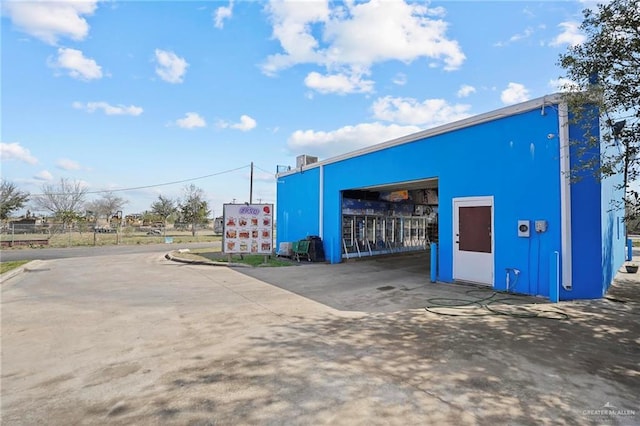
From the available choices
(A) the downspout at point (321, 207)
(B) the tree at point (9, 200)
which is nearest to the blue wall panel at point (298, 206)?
(A) the downspout at point (321, 207)

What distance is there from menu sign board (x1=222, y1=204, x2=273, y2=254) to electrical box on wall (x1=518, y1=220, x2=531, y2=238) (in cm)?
927

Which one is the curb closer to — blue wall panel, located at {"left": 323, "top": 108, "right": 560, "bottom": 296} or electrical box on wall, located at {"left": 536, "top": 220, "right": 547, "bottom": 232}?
blue wall panel, located at {"left": 323, "top": 108, "right": 560, "bottom": 296}

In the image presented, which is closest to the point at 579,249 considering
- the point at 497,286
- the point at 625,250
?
the point at 497,286

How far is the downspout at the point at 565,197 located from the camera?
23.3 feet

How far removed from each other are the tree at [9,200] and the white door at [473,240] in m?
48.9

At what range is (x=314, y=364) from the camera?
385 cm

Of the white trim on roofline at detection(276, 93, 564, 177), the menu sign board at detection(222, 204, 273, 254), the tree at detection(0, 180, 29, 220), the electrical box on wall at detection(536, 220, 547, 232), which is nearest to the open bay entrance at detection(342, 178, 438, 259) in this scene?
the white trim on roofline at detection(276, 93, 564, 177)

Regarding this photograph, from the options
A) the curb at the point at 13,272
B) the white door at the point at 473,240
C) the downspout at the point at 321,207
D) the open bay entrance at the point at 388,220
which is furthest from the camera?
the open bay entrance at the point at 388,220

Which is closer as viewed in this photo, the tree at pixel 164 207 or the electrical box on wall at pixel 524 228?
the electrical box on wall at pixel 524 228

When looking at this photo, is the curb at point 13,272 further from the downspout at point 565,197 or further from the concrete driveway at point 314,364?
the downspout at point 565,197

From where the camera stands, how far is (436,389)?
3281mm

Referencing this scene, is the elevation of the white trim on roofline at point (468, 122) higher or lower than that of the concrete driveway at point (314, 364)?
higher

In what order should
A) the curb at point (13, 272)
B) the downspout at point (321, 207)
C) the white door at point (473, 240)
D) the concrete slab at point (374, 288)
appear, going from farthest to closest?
1. the downspout at point (321, 207)
2. the curb at point (13, 272)
3. the white door at point (473, 240)
4. the concrete slab at point (374, 288)

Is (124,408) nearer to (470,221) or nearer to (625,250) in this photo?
(470,221)
